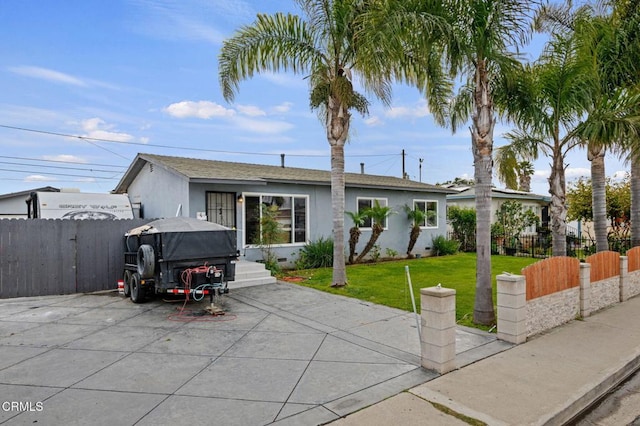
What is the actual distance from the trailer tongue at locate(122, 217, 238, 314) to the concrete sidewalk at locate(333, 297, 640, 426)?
4579mm

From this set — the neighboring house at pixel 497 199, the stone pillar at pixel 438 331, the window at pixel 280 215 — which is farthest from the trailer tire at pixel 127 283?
the neighboring house at pixel 497 199

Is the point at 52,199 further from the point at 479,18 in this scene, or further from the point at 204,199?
the point at 479,18

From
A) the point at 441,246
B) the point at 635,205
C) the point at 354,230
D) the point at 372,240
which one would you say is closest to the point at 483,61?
the point at 354,230

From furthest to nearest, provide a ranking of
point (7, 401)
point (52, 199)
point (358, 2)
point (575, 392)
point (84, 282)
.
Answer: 1. point (52, 199)
2. point (84, 282)
3. point (358, 2)
4. point (575, 392)
5. point (7, 401)

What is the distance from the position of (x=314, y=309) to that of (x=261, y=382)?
11.3 feet

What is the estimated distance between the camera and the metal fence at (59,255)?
8.80 metres

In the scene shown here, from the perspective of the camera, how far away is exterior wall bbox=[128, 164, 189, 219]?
36.0ft

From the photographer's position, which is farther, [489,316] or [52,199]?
[52,199]

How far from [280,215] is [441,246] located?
8.82 meters

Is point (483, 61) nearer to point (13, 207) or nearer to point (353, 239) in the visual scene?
point (353, 239)

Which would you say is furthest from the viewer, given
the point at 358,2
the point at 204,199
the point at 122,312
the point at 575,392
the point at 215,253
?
the point at 204,199

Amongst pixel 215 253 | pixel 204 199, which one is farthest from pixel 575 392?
pixel 204 199

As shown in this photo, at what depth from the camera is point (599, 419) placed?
3.70 meters

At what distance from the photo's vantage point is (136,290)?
8.02 meters
